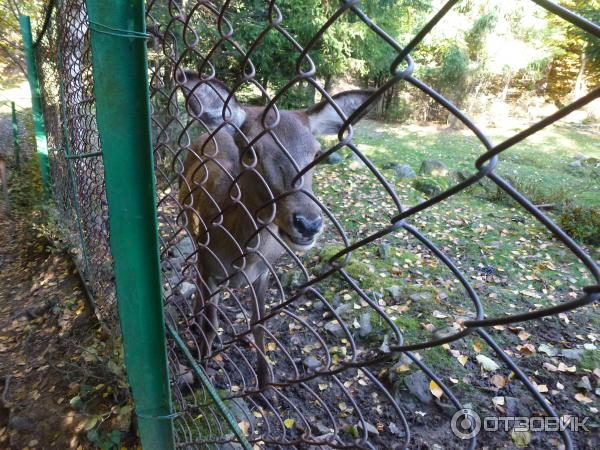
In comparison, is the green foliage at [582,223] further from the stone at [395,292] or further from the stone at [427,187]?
the stone at [395,292]

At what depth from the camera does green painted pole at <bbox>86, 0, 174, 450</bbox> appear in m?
1.26

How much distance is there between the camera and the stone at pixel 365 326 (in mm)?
4016

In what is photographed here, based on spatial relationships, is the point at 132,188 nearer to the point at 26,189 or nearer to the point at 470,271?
the point at 470,271

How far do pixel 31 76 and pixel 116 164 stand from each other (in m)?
6.06

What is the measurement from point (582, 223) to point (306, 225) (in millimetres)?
7292

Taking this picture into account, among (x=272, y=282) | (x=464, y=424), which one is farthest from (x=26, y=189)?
(x=464, y=424)

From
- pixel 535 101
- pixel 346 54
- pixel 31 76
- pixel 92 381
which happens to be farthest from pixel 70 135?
pixel 535 101

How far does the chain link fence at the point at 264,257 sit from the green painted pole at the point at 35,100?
44 centimetres

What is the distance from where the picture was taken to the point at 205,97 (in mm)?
2010

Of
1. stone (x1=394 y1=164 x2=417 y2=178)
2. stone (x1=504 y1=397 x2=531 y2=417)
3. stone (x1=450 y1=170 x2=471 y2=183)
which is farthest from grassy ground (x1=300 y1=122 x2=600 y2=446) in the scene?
stone (x1=450 y1=170 x2=471 y2=183)

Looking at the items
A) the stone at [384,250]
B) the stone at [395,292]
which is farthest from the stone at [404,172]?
the stone at [395,292]

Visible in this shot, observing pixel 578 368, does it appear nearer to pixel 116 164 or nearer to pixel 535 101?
pixel 116 164

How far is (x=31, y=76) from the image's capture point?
596 cm

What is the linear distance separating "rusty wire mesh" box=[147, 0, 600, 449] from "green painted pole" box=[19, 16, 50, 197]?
2871 millimetres
